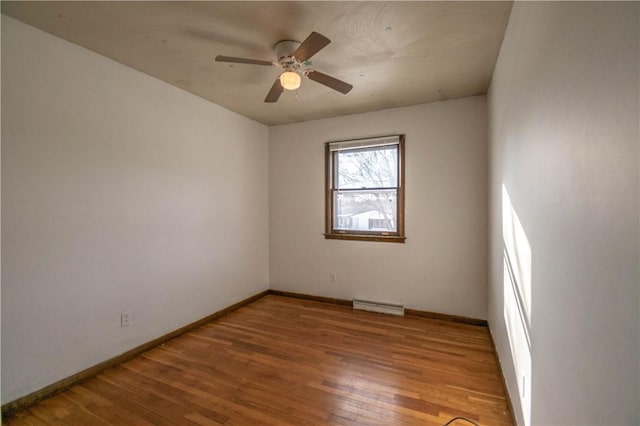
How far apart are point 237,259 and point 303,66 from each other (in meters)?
2.69

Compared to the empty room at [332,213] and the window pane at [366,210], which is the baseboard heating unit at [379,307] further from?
the window pane at [366,210]

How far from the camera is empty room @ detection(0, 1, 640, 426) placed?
2.82 feet

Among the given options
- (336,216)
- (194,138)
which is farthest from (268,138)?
(336,216)

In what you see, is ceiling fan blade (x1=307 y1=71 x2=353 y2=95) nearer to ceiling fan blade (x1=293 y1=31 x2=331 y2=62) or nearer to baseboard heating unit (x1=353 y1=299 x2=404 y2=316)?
ceiling fan blade (x1=293 y1=31 x2=331 y2=62)

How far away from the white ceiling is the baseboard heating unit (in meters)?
2.69

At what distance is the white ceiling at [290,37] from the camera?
184 centimetres

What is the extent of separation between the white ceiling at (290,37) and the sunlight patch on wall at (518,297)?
4.16 feet

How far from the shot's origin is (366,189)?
392 centimetres

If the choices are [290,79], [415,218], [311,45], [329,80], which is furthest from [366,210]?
[311,45]

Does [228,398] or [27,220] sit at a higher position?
[27,220]

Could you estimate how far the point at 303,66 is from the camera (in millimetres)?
2539

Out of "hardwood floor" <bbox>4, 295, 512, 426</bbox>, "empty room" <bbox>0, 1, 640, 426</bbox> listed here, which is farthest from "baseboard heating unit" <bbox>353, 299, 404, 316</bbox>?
"hardwood floor" <bbox>4, 295, 512, 426</bbox>

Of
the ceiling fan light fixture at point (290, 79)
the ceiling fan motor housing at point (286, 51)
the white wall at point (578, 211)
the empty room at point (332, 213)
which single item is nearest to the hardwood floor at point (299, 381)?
the empty room at point (332, 213)

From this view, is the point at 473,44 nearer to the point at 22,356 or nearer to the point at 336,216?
the point at 336,216
